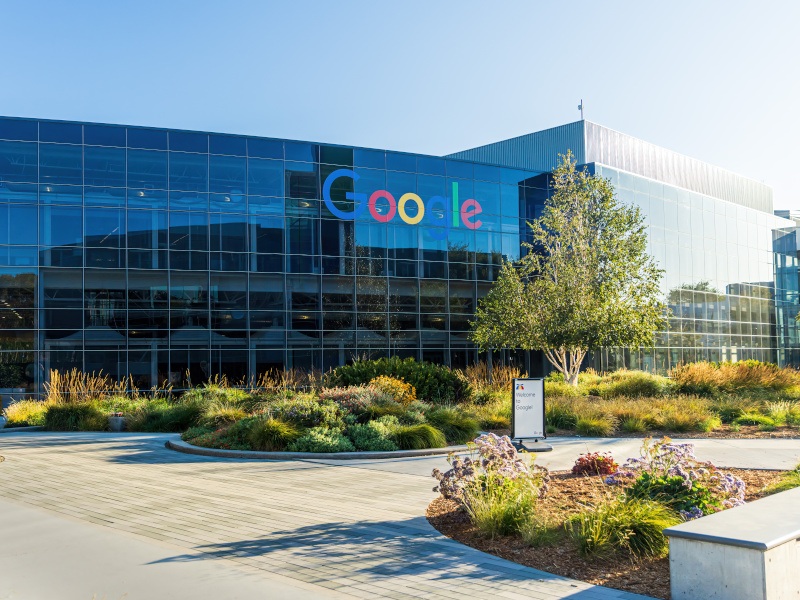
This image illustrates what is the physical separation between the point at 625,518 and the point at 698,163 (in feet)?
150

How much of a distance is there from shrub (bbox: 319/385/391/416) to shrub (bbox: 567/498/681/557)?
347 inches

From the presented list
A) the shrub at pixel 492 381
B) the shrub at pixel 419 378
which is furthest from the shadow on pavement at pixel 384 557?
the shrub at pixel 492 381

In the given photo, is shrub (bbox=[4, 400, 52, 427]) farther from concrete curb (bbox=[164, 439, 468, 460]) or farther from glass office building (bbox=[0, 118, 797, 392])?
concrete curb (bbox=[164, 439, 468, 460])

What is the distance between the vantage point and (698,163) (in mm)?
48344

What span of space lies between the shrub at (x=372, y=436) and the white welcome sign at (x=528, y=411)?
220 centimetres

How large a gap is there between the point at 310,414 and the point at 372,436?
4.94 ft

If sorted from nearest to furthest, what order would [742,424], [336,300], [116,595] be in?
[116,595] → [742,424] → [336,300]

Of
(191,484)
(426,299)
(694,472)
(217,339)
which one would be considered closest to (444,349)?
(426,299)

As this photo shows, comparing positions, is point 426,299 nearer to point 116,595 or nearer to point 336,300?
point 336,300

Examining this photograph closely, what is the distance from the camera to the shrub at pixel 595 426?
16734mm

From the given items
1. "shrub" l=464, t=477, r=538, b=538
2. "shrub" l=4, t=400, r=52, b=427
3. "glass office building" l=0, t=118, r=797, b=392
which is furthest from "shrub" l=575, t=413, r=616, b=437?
"glass office building" l=0, t=118, r=797, b=392

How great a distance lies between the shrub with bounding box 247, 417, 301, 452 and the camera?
14039mm

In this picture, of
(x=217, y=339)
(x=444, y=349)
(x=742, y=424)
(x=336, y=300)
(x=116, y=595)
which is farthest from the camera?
(x=444, y=349)

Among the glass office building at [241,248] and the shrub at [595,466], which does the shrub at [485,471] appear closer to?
the shrub at [595,466]
